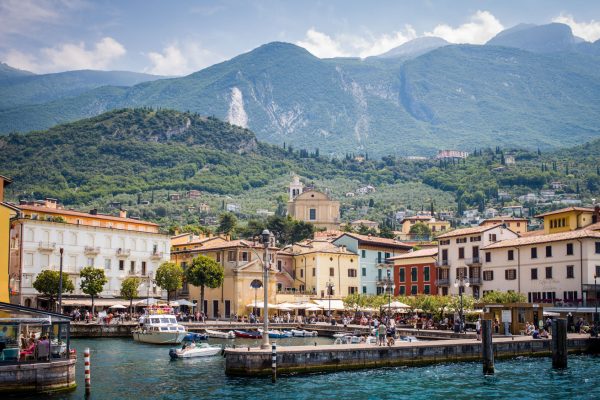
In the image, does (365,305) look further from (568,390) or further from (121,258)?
(568,390)

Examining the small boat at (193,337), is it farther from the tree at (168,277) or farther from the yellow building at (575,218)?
the yellow building at (575,218)

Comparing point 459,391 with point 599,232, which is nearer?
point 459,391

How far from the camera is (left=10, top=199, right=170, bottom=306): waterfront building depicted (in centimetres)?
8094

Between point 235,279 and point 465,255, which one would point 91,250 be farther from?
point 465,255

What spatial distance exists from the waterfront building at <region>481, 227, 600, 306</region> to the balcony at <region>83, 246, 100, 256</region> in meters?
43.5

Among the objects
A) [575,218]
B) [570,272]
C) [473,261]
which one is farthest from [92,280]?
[575,218]

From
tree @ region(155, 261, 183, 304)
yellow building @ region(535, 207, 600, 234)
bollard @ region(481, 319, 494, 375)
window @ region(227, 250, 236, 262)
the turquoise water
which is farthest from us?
window @ region(227, 250, 236, 262)

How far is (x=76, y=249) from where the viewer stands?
3401 inches

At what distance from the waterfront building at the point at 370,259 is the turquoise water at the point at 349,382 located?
5547 centimetres

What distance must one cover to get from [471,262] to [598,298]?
18.9 metres

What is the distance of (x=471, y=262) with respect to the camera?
86.0 m

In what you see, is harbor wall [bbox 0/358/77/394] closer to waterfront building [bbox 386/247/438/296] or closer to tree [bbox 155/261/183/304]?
tree [bbox 155/261/183/304]

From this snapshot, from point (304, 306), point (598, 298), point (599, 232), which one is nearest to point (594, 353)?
point (598, 298)

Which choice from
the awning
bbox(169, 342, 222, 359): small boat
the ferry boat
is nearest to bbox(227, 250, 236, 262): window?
the awning
